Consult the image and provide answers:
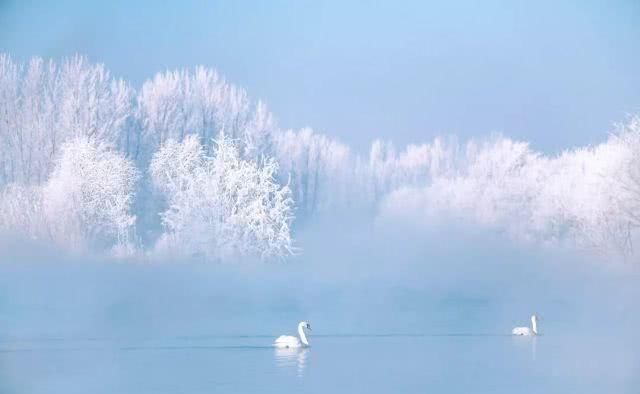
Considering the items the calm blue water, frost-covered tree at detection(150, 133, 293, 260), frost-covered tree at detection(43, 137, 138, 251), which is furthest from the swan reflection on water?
frost-covered tree at detection(43, 137, 138, 251)

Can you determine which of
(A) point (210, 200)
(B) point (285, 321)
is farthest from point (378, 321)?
(A) point (210, 200)

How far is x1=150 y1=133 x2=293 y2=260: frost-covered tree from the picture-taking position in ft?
116

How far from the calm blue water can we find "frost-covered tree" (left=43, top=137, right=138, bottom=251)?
4.27 meters

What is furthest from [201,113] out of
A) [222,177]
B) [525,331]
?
[525,331]

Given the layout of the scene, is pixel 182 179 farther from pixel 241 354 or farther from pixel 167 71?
pixel 241 354

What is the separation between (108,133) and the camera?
3578 centimetres

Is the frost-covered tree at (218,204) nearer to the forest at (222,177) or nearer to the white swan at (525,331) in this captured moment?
the forest at (222,177)

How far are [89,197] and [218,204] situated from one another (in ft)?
11.7

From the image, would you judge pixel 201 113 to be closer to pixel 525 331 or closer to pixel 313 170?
pixel 313 170

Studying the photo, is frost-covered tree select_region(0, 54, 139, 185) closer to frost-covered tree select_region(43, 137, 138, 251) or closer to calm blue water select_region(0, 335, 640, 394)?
frost-covered tree select_region(43, 137, 138, 251)

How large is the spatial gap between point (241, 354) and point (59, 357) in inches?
144

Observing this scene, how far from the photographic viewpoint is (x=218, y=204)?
117ft

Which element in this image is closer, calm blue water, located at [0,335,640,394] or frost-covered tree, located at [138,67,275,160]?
calm blue water, located at [0,335,640,394]

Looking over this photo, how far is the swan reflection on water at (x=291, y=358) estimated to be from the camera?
994 inches
